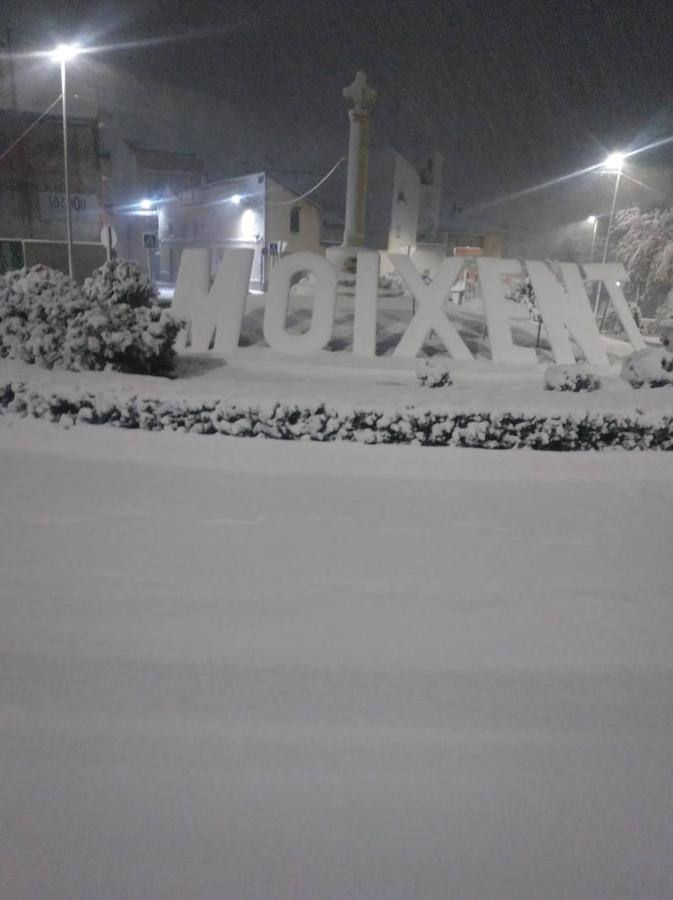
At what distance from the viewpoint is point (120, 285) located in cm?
1098

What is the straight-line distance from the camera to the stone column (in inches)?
813

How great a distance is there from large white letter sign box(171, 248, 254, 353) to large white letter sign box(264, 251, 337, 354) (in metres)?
0.64

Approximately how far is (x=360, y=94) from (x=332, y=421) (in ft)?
56.8

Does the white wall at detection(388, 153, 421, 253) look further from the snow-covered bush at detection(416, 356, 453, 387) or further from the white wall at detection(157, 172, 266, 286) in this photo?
the snow-covered bush at detection(416, 356, 453, 387)

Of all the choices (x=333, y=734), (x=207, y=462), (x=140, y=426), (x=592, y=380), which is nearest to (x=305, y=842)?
(x=333, y=734)

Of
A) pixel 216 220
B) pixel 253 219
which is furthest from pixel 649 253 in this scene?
pixel 216 220

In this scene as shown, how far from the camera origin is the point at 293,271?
45.2 ft

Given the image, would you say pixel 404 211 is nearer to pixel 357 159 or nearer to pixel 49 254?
pixel 357 159

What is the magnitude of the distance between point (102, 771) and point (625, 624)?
338 cm

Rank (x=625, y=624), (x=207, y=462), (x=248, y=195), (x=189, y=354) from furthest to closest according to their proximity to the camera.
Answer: (x=248, y=195) → (x=189, y=354) → (x=207, y=462) → (x=625, y=624)

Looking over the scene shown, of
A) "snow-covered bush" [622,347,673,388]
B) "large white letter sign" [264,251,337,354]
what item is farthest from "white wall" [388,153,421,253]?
"snow-covered bush" [622,347,673,388]

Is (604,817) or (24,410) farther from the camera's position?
(24,410)

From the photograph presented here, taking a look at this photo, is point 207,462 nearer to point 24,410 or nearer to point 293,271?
point 24,410

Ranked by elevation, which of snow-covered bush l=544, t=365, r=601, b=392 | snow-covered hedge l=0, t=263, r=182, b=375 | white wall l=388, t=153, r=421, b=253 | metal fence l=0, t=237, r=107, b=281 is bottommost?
snow-covered bush l=544, t=365, r=601, b=392
